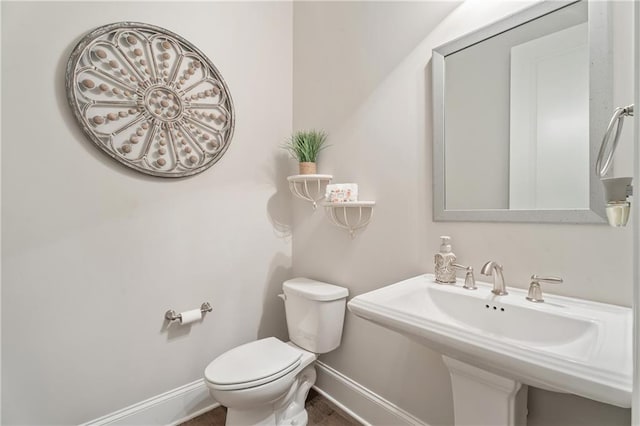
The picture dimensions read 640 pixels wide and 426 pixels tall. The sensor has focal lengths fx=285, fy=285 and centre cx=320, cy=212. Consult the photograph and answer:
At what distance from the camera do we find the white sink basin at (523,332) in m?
0.54

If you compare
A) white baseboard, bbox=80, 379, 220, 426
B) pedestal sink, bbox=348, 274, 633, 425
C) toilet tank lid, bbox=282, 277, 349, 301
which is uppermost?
pedestal sink, bbox=348, 274, 633, 425

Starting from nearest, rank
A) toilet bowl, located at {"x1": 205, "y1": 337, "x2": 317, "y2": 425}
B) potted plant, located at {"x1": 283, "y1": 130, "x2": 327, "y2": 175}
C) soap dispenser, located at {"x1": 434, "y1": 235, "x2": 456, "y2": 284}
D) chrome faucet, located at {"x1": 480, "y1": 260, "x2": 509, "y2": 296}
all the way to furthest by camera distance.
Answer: chrome faucet, located at {"x1": 480, "y1": 260, "x2": 509, "y2": 296} < soap dispenser, located at {"x1": 434, "y1": 235, "x2": 456, "y2": 284} < toilet bowl, located at {"x1": 205, "y1": 337, "x2": 317, "y2": 425} < potted plant, located at {"x1": 283, "y1": 130, "x2": 327, "y2": 175}

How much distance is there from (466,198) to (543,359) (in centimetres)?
69

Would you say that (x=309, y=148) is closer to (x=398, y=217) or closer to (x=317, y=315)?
(x=398, y=217)

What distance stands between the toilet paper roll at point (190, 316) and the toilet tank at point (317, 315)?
1.65 feet

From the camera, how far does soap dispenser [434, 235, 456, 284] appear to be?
3.66 feet

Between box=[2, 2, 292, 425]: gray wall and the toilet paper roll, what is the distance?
→ 0.20 ft

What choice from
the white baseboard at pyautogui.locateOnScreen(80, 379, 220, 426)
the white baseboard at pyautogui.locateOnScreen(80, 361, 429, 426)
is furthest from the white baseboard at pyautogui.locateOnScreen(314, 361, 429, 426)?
the white baseboard at pyautogui.locateOnScreen(80, 379, 220, 426)

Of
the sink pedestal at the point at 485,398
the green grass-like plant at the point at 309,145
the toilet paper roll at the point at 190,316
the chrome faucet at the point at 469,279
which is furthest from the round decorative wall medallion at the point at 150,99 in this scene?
the sink pedestal at the point at 485,398

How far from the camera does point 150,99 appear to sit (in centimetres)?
144

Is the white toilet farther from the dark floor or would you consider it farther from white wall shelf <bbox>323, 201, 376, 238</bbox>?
white wall shelf <bbox>323, 201, 376, 238</bbox>

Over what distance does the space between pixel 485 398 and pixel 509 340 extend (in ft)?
1.20

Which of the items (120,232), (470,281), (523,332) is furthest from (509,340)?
(120,232)

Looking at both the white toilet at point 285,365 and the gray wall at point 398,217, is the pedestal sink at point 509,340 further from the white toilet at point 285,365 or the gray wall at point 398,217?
the white toilet at point 285,365
